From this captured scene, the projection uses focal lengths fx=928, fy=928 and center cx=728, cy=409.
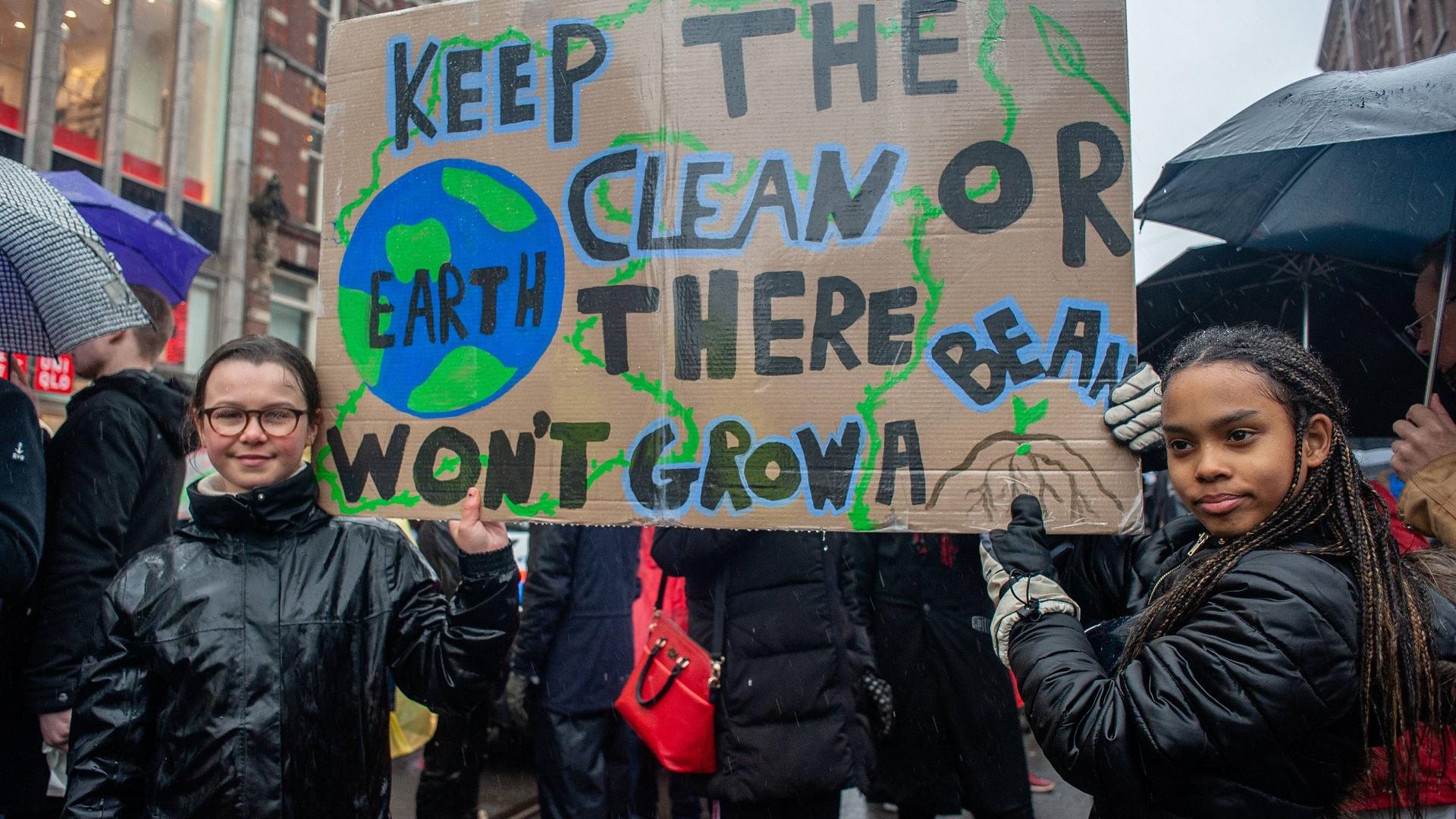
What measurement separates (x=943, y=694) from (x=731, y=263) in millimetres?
2393

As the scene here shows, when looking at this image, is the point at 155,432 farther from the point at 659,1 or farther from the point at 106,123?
the point at 106,123

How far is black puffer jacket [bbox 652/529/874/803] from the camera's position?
2.90 m

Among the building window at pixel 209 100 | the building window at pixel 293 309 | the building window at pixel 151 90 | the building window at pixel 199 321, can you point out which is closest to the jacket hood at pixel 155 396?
the building window at pixel 151 90

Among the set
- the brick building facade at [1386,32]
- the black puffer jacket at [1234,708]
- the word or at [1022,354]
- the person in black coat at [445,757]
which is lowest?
the person in black coat at [445,757]

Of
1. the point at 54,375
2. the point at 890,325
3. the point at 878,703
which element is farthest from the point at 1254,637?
the point at 54,375

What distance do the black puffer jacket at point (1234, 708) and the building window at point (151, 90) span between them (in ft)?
50.4

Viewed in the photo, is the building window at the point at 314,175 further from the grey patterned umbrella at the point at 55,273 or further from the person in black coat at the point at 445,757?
the grey patterned umbrella at the point at 55,273

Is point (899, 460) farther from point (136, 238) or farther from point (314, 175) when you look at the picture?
point (314, 175)

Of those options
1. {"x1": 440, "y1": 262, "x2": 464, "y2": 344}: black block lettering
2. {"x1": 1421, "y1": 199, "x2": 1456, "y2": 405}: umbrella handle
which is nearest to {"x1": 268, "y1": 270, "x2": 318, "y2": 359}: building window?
{"x1": 440, "y1": 262, "x2": 464, "y2": 344}: black block lettering

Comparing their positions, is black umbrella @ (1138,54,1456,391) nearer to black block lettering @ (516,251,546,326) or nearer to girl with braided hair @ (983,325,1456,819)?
girl with braided hair @ (983,325,1456,819)

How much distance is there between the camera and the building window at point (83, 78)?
12.2 meters

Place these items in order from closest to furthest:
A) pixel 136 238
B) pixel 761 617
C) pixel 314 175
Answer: pixel 761 617
pixel 136 238
pixel 314 175

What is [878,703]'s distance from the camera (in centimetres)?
367

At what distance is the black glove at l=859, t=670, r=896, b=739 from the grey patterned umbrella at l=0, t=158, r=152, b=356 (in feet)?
9.03
